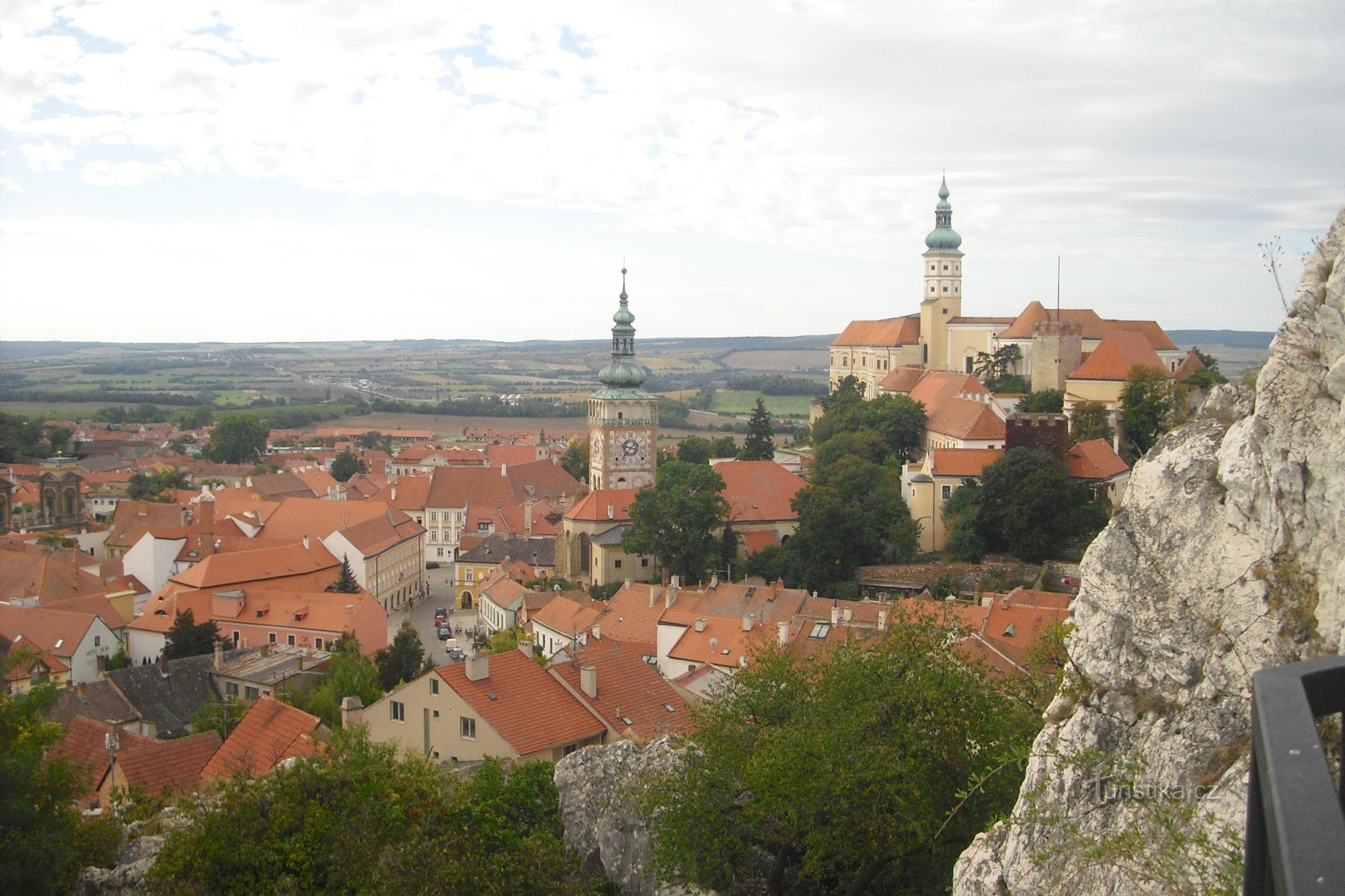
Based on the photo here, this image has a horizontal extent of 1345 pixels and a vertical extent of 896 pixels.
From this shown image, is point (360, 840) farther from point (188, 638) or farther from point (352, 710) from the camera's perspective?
point (188, 638)

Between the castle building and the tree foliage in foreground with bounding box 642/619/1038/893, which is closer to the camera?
the tree foliage in foreground with bounding box 642/619/1038/893

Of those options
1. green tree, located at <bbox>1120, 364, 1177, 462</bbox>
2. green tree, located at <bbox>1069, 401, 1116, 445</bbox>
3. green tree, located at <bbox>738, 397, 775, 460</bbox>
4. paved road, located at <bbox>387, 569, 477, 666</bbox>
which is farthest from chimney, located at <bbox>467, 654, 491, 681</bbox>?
green tree, located at <bbox>738, 397, 775, 460</bbox>

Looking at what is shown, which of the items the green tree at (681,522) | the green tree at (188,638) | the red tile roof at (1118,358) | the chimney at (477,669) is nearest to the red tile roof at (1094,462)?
the red tile roof at (1118,358)

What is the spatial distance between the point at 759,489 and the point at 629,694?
3188cm

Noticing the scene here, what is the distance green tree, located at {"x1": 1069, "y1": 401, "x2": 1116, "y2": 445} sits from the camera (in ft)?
172

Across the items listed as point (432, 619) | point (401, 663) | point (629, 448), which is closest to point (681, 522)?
point (629, 448)

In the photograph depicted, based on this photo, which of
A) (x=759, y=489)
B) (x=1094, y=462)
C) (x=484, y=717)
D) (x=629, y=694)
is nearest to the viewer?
(x=484, y=717)

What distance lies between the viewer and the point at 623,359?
7094 cm

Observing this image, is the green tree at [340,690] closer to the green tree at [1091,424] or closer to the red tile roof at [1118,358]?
the green tree at [1091,424]

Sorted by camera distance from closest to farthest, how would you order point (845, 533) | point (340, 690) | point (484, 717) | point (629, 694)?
point (484, 717) → point (629, 694) → point (340, 690) → point (845, 533)

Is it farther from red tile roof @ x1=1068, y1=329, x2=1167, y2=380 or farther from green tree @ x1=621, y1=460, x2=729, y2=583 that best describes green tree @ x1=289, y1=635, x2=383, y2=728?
red tile roof @ x1=1068, y1=329, x2=1167, y2=380

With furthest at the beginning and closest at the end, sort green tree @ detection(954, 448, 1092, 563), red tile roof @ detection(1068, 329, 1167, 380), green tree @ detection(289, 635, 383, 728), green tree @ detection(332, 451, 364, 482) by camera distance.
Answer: green tree @ detection(332, 451, 364, 482) → red tile roof @ detection(1068, 329, 1167, 380) → green tree @ detection(954, 448, 1092, 563) → green tree @ detection(289, 635, 383, 728)

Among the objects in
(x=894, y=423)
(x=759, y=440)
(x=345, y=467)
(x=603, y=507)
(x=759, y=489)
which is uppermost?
(x=894, y=423)

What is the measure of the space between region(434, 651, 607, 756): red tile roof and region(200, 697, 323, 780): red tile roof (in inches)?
131
